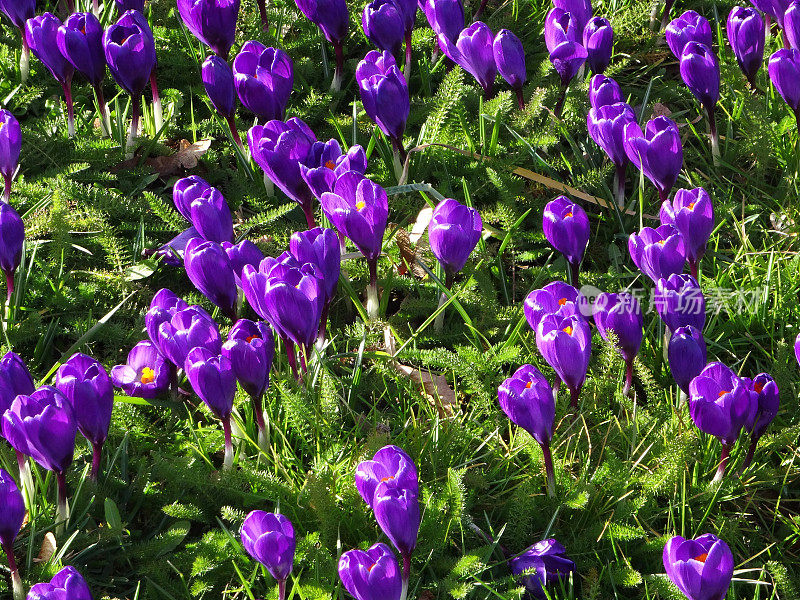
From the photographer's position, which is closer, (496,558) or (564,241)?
(496,558)

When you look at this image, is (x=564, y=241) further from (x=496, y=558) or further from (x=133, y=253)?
(x=133, y=253)

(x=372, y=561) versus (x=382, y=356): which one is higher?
(x=372, y=561)

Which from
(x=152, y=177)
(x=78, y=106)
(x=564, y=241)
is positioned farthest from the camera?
(x=78, y=106)

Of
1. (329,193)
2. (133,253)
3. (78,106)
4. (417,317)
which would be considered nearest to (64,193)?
(133,253)

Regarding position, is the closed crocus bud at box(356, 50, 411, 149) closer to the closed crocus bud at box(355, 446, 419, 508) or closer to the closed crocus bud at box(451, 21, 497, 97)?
the closed crocus bud at box(451, 21, 497, 97)

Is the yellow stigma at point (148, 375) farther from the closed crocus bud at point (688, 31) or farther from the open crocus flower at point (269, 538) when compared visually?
the closed crocus bud at point (688, 31)

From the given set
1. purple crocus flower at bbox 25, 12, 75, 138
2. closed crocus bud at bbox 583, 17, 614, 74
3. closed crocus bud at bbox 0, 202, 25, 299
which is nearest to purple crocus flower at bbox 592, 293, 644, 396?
closed crocus bud at bbox 583, 17, 614, 74
